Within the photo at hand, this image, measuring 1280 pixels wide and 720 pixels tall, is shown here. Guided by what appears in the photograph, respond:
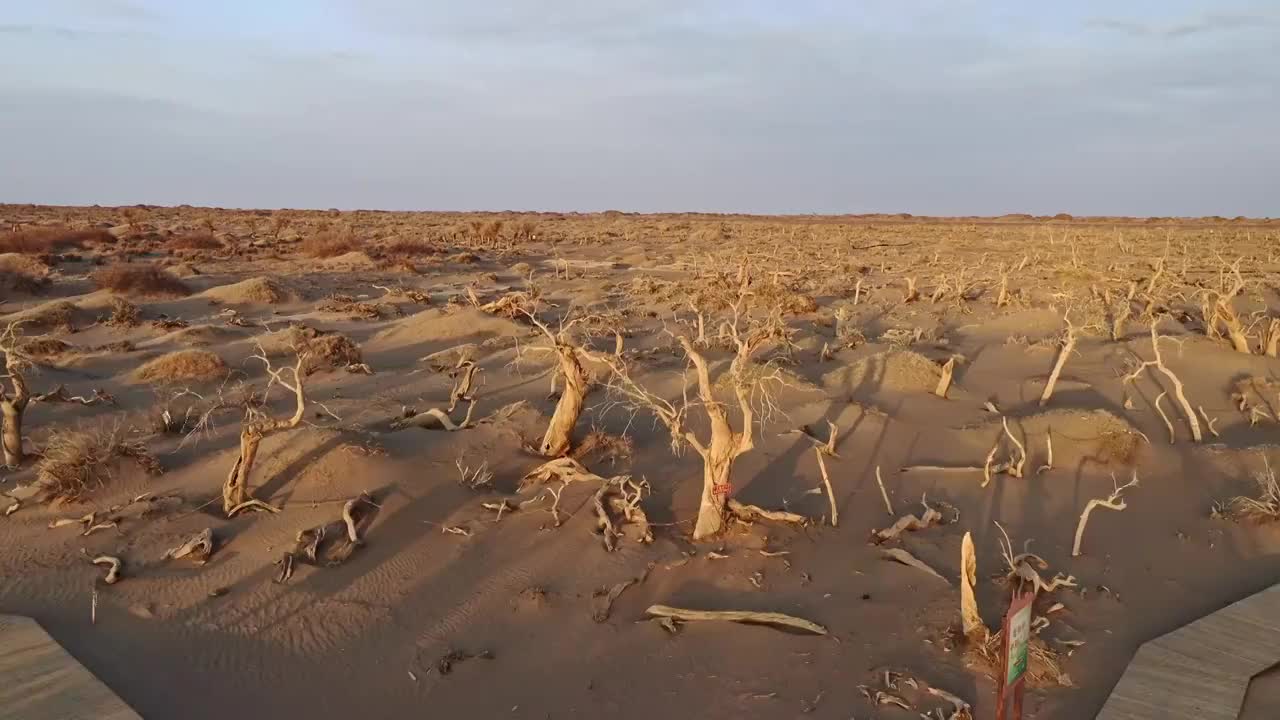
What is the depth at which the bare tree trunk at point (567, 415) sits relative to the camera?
926cm

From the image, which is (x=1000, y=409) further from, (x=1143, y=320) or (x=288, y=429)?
(x=288, y=429)

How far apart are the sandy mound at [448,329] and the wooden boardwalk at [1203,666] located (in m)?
12.3

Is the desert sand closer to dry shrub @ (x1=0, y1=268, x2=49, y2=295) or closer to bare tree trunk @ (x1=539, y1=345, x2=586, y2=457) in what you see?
bare tree trunk @ (x1=539, y1=345, x2=586, y2=457)

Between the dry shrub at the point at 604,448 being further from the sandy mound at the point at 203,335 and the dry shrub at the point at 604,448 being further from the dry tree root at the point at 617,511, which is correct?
the sandy mound at the point at 203,335

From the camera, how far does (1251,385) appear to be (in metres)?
12.2

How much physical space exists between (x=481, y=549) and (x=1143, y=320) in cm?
1532

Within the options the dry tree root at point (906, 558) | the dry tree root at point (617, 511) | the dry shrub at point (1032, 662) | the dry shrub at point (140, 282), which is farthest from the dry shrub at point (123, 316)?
the dry shrub at point (1032, 662)

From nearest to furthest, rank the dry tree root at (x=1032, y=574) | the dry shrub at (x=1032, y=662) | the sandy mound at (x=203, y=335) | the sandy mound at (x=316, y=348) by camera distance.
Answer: the dry shrub at (x=1032, y=662) → the dry tree root at (x=1032, y=574) → the sandy mound at (x=316, y=348) → the sandy mound at (x=203, y=335)

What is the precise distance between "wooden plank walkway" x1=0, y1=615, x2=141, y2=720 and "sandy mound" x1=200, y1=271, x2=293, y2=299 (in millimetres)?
15807

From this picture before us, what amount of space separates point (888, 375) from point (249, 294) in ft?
51.6

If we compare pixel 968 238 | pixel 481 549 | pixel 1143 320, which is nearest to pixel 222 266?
pixel 481 549

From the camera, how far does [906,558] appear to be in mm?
7309

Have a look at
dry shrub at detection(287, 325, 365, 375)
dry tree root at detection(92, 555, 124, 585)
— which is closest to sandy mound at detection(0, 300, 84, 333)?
dry shrub at detection(287, 325, 365, 375)

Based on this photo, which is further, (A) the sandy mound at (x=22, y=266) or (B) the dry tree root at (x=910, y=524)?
(A) the sandy mound at (x=22, y=266)
